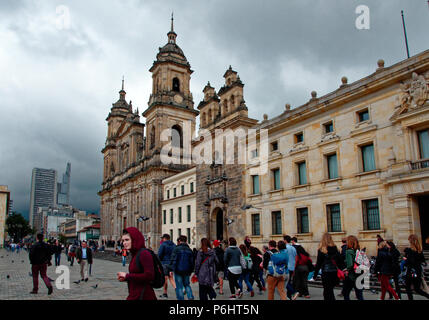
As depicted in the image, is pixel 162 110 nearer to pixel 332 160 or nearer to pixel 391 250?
pixel 332 160

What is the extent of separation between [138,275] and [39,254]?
8314mm

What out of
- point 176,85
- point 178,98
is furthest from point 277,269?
point 176,85

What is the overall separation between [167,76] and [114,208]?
1114 inches

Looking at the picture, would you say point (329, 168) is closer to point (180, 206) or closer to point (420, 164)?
point (420, 164)

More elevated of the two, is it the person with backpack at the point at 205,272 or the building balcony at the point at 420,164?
the building balcony at the point at 420,164

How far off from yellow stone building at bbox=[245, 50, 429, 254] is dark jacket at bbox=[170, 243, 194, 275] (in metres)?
11.8

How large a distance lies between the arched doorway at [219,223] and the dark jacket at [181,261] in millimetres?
21378

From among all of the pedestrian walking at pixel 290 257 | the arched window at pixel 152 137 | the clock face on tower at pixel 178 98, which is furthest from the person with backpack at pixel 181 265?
the clock face on tower at pixel 178 98

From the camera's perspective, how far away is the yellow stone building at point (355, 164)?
16.8 metres

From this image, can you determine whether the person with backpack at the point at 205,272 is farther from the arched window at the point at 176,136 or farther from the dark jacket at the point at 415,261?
the arched window at the point at 176,136

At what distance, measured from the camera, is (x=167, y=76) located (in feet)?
184

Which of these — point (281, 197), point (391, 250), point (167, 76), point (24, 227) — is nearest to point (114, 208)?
point (167, 76)

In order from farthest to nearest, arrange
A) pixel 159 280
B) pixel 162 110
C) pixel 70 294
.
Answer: pixel 162 110, pixel 70 294, pixel 159 280

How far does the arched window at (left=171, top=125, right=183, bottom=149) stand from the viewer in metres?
55.8
